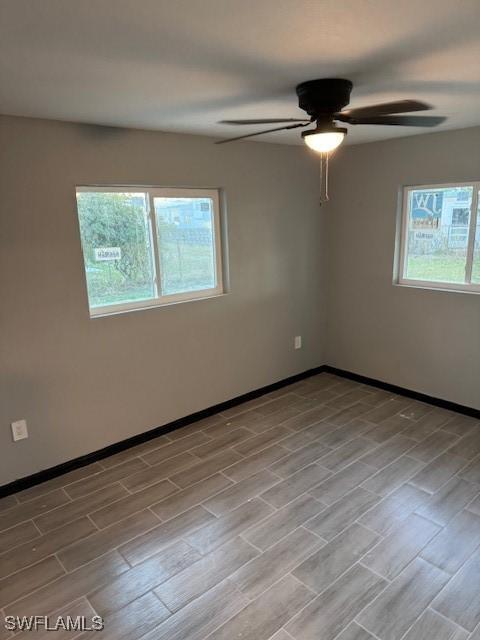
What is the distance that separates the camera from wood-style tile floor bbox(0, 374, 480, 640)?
1.88m

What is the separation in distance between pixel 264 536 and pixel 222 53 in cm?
232

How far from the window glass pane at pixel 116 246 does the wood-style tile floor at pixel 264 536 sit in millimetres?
1217

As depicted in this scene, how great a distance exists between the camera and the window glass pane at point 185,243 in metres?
3.28

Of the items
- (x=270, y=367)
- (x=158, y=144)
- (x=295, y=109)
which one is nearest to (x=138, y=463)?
(x=270, y=367)

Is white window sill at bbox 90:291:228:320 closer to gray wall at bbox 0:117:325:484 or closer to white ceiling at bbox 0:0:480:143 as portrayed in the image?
gray wall at bbox 0:117:325:484

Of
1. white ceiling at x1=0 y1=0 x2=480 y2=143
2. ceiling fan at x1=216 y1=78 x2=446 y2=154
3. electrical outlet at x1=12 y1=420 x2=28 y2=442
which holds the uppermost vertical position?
white ceiling at x1=0 y1=0 x2=480 y2=143

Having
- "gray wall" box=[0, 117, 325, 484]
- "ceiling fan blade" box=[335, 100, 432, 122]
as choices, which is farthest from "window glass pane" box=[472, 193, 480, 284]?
"ceiling fan blade" box=[335, 100, 432, 122]

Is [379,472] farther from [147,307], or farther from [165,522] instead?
[147,307]

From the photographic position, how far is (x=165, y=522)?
8.11 feet

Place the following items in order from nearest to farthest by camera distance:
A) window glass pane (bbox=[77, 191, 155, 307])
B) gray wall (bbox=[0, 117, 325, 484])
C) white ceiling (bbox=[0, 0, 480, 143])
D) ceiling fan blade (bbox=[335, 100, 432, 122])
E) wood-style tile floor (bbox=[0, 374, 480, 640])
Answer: white ceiling (bbox=[0, 0, 480, 143]), wood-style tile floor (bbox=[0, 374, 480, 640]), ceiling fan blade (bbox=[335, 100, 432, 122]), gray wall (bbox=[0, 117, 325, 484]), window glass pane (bbox=[77, 191, 155, 307])

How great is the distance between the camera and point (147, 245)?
10.5 feet

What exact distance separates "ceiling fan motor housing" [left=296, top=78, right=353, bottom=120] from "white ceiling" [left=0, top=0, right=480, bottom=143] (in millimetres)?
50

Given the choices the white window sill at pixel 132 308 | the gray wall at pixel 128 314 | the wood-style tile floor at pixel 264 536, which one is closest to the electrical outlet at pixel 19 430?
the gray wall at pixel 128 314

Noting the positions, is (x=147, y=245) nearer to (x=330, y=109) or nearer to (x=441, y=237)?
(x=330, y=109)
